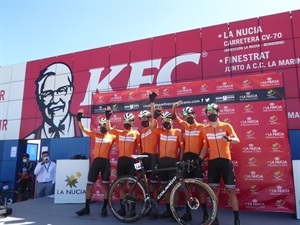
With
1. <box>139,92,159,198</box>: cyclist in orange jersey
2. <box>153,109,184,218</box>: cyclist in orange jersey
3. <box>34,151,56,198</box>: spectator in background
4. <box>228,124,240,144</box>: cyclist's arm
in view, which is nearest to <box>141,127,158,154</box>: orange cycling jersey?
<box>139,92,159,198</box>: cyclist in orange jersey

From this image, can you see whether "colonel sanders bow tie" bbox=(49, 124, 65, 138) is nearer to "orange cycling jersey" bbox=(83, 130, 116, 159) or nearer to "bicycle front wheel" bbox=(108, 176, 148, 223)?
"orange cycling jersey" bbox=(83, 130, 116, 159)

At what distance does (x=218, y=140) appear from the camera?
4527mm

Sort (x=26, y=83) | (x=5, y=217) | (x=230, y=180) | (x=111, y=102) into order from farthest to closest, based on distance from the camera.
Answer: (x=26, y=83) → (x=111, y=102) → (x=5, y=217) → (x=230, y=180)

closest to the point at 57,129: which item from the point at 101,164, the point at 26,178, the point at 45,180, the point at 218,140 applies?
the point at 26,178

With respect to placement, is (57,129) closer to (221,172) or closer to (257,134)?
(221,172)

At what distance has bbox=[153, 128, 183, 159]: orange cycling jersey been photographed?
5012mm

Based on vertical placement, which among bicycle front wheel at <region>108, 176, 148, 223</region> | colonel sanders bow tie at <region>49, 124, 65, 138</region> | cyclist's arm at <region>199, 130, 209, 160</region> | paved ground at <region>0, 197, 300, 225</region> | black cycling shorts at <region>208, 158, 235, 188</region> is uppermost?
colonel sanders bow tie at <region>49, 124, 65, 138</region>

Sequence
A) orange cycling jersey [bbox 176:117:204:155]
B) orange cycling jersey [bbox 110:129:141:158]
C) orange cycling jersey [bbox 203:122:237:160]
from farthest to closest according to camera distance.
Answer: orange cycling jersey [bbox 110:129:141:158], orange cycling jersey [bbox 176:117:204:155], orange cycling jersey [bbox 203:122:237:160]

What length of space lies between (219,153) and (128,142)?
194cm

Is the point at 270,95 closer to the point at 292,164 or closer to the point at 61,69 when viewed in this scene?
the point at 292,164

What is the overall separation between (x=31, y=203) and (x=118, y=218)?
315cm

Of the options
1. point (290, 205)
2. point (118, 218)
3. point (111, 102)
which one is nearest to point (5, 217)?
point (118, 218)

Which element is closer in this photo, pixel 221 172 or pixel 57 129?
pixel 221 172

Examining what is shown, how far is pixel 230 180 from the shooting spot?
4273mm
